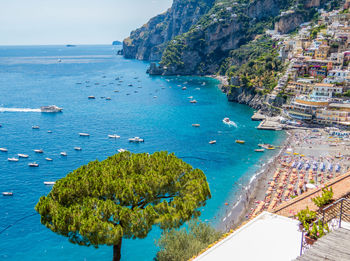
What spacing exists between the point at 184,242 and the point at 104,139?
143 feet

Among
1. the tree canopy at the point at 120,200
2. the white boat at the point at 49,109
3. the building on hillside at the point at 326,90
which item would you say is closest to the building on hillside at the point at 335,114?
the building on hillside at the point at 326,90

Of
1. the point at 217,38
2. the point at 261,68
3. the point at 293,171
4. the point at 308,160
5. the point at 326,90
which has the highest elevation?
the point at 217,38

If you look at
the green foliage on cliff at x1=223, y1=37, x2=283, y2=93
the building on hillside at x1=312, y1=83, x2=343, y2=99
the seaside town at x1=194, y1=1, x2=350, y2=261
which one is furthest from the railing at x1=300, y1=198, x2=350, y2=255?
the green foliage on cliff at x1=223, y1=37, x2=283, y2=93

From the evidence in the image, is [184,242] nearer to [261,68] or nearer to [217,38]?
[261,68]

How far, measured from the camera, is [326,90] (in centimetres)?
7069

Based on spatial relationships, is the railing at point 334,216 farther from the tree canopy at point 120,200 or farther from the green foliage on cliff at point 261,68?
the green foliage on cliff at point 261,68

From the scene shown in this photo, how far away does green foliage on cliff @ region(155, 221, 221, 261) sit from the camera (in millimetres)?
22141

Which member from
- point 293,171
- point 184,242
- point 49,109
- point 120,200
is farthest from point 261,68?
point 120,200

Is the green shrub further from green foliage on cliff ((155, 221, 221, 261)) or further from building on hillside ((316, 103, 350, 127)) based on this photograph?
building on hillside ((316, 103, 350, 127))

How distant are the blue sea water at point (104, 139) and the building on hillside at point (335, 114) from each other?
1179cm

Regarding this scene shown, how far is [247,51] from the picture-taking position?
131375mm

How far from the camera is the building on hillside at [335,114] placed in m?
64.1

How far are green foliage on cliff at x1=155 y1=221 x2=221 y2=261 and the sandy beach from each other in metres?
8.87

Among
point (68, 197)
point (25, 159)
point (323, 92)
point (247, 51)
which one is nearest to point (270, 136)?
point (323, 92)
